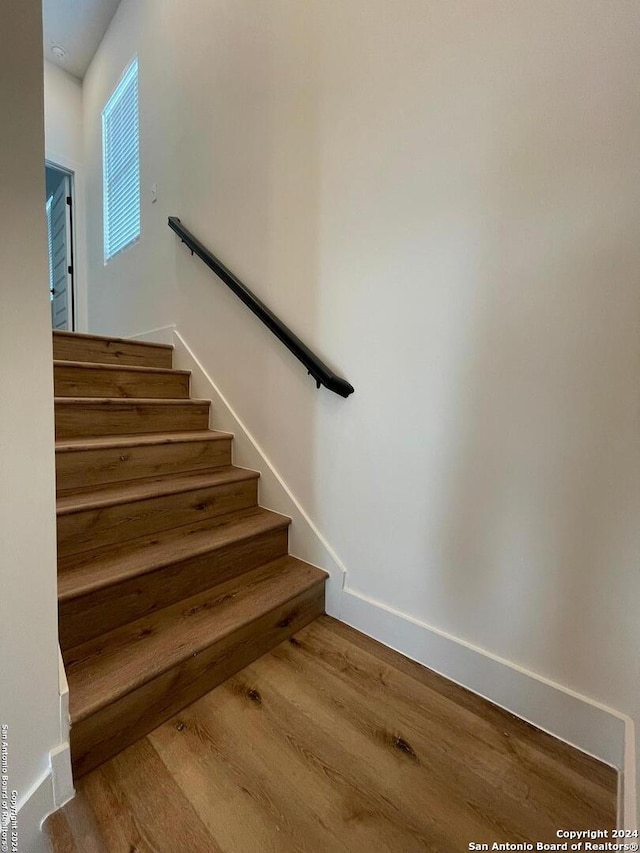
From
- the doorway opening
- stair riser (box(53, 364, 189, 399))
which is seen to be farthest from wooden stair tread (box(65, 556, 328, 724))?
the doorway opening

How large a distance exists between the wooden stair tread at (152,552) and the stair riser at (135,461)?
0.30m

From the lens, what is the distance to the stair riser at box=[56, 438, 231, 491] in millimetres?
1360

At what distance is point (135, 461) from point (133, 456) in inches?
0.9

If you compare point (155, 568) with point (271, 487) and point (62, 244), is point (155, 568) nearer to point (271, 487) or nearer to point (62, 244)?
point (271, 487)

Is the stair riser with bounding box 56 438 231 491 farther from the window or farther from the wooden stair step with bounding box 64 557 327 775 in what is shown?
the window

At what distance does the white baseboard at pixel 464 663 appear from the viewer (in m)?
0.94

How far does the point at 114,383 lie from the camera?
1.88m

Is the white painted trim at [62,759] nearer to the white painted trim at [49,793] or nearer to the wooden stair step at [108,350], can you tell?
the white painted trim at [49,793]

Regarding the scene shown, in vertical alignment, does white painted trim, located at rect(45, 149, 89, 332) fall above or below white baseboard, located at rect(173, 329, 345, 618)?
above

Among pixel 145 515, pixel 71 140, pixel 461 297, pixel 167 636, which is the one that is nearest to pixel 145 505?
pixel 145 515

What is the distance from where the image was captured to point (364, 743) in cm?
99

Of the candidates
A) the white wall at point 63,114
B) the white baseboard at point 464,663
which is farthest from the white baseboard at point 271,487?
the white wall at point 63,114

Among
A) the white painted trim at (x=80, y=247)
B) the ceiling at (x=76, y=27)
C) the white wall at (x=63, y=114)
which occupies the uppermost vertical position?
the ceiling at (x=76, y=27)

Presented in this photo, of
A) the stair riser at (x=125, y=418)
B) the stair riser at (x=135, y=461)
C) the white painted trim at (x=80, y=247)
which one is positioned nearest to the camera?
the stair riser at (x=135, y=461)
